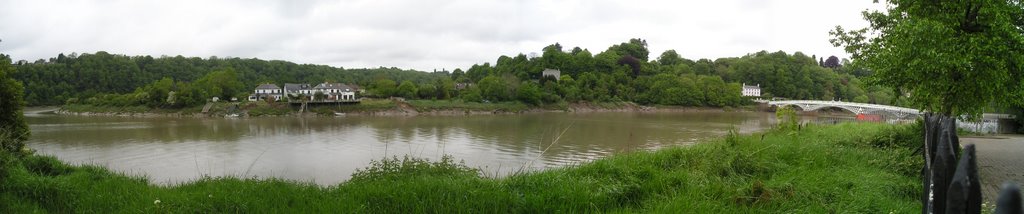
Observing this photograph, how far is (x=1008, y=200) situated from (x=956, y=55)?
10502 millimetres

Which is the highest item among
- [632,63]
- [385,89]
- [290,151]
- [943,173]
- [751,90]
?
[632,63]

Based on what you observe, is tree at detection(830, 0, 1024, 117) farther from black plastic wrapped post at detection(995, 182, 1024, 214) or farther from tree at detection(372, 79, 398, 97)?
tree at detection(372, 79, 398, 97)

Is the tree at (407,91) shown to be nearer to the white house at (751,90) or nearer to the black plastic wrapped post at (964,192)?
the white house at (751,90)

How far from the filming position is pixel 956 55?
9.41 meters

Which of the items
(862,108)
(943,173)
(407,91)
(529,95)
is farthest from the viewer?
(529,95)

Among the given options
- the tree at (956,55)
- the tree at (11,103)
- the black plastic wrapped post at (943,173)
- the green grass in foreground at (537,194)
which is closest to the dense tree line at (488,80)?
the tree at (11,103)

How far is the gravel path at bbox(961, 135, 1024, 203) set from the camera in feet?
26.4

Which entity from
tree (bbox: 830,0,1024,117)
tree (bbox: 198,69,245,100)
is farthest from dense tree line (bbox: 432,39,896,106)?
tree (bbox: 830,0,1024,117)

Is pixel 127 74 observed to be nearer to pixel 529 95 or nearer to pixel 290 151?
pixel 529 95

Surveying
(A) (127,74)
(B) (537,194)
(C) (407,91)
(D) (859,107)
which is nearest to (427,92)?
(C) (407,91)

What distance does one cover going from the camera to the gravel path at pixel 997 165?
26.4 ft

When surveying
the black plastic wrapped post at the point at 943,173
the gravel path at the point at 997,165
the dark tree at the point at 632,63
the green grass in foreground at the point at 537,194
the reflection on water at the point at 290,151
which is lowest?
the reflection on water at the point at 290,151

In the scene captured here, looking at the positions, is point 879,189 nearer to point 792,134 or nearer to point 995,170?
point 995,170

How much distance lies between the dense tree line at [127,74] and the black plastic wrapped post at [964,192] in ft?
233
